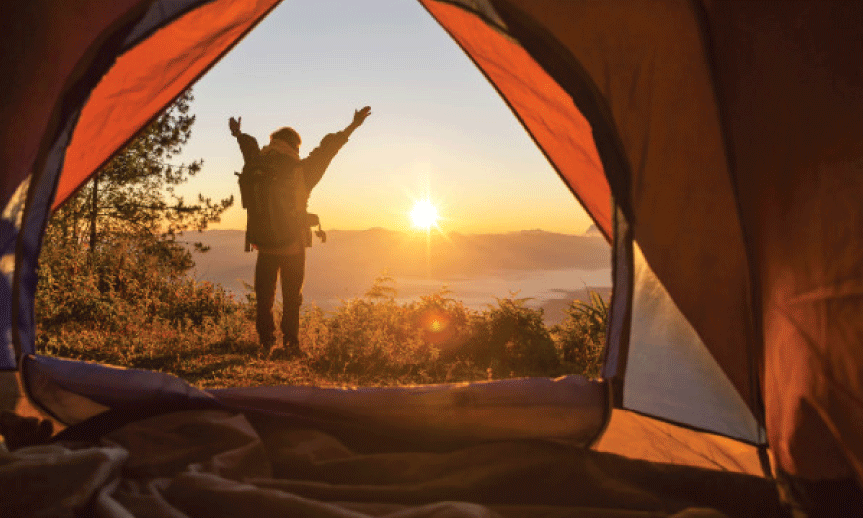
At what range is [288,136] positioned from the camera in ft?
15.4

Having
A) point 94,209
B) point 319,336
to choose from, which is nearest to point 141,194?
point 94,209

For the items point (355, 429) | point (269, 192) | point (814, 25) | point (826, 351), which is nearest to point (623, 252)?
point (826, 351)

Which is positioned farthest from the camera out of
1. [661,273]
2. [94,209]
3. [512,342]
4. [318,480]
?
[94,209]

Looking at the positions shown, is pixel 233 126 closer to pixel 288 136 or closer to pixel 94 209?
pixel 288 136

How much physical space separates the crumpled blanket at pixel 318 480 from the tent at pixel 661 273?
0.01m

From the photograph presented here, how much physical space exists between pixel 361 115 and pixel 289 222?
1030 millimetres

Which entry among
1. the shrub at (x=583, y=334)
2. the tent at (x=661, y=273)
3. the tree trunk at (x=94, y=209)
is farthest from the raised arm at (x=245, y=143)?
the tree trunk at (x=94, y=209)

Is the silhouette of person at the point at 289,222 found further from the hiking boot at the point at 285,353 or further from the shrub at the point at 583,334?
the shrub at the point at 583,334

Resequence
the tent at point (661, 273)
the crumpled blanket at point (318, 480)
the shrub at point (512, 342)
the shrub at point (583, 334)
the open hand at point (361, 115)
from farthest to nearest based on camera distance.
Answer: the shrub at point (583, 334) < the shrub at point (512, 342) < the open hand at point (361, 115) < the tent at point (661, 273) < the crumpled blanket at point (318, 480)

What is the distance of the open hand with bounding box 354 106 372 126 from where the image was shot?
427 cm

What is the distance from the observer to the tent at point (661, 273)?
1.76 m

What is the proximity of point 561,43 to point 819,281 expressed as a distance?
1.24 m

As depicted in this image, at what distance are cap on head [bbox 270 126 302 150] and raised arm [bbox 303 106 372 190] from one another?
0.19 metres

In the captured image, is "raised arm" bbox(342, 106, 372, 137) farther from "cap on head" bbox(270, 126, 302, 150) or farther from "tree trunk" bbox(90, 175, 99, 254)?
"tree trunk" bbox(90, 175, 99, 254)
